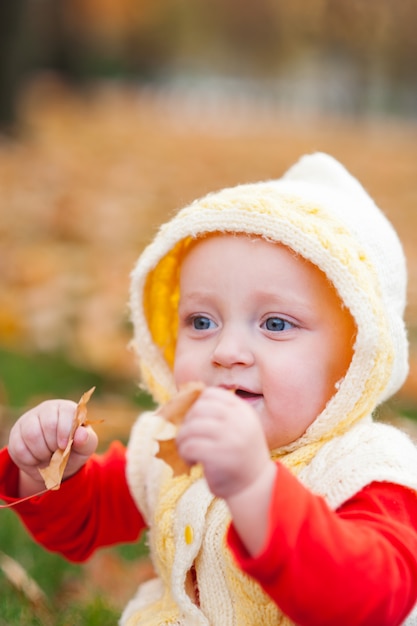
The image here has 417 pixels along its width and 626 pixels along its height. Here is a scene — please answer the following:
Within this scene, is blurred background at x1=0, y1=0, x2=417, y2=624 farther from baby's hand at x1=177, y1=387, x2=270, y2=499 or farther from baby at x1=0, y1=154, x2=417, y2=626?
baby's hand at x1=177, y1=387, x2=270, y2=499

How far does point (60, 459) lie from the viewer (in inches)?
66.9

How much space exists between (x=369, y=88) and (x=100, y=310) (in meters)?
21.0

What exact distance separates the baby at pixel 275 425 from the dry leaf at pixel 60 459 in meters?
0.03

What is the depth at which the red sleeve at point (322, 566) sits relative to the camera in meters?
1.33

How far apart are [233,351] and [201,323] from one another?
0.15 meters

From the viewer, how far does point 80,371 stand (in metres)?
3.88

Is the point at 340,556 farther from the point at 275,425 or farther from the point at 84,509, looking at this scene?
the point at 84,509

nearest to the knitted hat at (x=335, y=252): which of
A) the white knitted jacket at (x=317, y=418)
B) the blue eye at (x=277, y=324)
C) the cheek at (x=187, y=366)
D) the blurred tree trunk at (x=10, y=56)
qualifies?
the white knitted jacket at (x=317, y=418)

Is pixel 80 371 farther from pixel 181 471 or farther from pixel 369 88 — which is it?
pixel 369 88

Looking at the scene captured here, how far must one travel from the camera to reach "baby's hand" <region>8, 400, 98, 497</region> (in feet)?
5.60

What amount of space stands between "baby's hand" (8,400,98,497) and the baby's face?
0.20 m

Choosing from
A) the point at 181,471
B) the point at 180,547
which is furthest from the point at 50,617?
the point at 181,471

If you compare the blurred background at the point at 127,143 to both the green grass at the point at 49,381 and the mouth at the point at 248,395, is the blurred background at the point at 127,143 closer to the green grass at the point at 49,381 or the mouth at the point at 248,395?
the green grass at the point at 49,381

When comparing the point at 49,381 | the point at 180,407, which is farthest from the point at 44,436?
the point at 49,381
